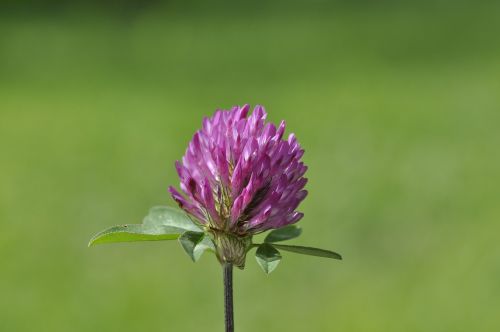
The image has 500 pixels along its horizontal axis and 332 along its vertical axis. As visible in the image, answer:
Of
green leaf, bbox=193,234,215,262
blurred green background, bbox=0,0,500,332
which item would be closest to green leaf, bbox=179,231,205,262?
green leaf, bbox=193,234,215,262

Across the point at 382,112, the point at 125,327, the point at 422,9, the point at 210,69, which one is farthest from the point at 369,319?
the point at 422,9

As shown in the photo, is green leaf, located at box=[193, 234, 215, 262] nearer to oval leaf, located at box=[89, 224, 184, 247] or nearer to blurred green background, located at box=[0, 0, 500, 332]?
oval leaf, located at box=[89, 224, 184, 247]

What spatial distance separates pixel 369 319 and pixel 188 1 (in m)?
4.61

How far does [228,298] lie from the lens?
17.9 inches

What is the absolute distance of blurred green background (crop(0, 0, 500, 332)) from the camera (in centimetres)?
263

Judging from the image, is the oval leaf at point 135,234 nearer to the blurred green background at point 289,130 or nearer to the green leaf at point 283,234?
the green leaf at point 283,234

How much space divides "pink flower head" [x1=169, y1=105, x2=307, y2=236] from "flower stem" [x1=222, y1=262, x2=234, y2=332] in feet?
0.16

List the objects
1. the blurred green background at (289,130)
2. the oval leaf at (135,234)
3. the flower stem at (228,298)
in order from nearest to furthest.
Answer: the flower stem at (228,298) → the oval leaf at (135,234) → the blurred green background at (289,130)

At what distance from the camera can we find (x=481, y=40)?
5.46 m

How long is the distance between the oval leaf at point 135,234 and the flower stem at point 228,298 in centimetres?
7

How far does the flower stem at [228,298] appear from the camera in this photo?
0.44 metres

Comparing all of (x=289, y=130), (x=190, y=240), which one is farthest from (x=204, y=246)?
(x=289, y=130)

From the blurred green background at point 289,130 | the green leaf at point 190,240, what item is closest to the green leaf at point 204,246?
the green leaf at point 190,240

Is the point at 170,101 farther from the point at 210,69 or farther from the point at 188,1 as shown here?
the point at 188,1
